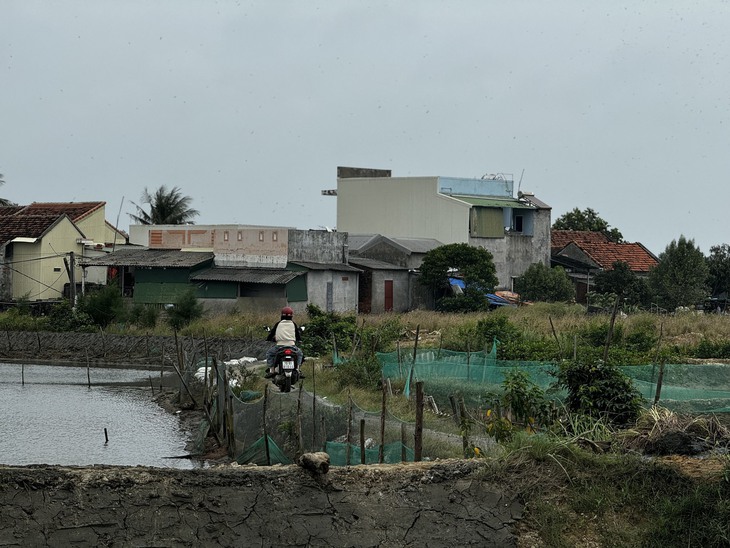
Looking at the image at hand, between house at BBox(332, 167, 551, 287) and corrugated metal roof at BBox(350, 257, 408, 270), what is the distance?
5236 millimetres

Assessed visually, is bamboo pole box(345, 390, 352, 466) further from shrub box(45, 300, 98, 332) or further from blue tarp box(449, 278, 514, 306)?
blue tarp box(449, 278, 514, 306)

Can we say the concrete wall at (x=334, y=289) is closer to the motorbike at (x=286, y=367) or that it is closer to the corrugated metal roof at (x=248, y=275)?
the corrugated metal roof at (x=248, y=275)

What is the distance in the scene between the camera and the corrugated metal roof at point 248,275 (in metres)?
39.7

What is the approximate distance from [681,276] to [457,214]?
10.4 m

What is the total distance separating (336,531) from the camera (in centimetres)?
812

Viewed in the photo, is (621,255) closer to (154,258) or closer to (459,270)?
(459,270)

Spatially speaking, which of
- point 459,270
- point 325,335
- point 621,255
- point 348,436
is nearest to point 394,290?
point 459,270

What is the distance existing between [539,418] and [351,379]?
27.1ft

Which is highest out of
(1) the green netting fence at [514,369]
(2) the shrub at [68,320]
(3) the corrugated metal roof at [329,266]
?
(3) the corrugated metal roof at [329,266]

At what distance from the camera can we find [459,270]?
43469 millimetres

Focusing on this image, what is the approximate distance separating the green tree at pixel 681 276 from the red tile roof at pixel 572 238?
9024mm

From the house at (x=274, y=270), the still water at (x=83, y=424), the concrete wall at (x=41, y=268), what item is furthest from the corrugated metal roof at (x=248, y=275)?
the still water at (x=83, y=424)

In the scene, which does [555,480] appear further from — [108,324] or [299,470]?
[108,324]

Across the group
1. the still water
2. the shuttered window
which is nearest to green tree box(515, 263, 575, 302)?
the shuttered window
